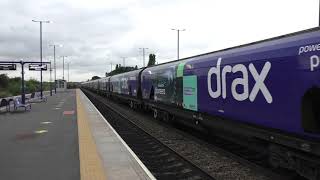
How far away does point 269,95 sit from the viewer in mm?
9570

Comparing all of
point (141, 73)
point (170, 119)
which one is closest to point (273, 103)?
point (170, 119)

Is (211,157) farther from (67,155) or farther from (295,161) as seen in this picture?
(295,161)

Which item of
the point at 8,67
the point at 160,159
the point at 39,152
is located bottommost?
the point at 160,159

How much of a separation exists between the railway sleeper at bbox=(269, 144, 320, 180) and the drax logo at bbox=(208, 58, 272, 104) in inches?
39.4

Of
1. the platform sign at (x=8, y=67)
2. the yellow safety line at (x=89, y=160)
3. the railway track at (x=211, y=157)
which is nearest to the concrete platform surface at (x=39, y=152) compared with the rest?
the yellow safety line at (x=89, y=160)

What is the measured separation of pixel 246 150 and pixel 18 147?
21.0 ft

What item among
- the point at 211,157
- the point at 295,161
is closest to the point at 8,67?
the point at 211,157

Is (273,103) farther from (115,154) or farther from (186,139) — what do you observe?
(186,139)

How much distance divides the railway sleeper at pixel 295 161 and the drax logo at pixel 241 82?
3.28ft

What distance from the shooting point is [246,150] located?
45.6 feet

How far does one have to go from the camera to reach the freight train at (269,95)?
8211 mm

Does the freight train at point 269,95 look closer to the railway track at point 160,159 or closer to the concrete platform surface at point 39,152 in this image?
the railway track at point 160,159

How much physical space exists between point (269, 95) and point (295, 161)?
1.38 meters

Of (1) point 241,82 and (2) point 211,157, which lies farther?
(2) point 211,157
